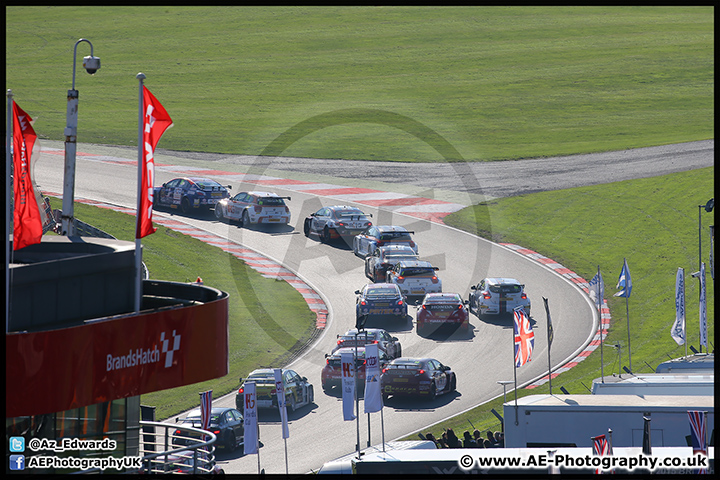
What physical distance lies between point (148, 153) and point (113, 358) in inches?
127

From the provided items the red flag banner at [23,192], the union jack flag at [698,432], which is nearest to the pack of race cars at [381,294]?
the union jack flag at [698,432]

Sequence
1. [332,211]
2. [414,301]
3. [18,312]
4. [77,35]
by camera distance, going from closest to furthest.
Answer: [18,312]
[414,301]
[332,211]
[77,35]

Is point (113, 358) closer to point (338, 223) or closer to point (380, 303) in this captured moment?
point (380, 303)

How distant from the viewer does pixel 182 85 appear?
79750mm

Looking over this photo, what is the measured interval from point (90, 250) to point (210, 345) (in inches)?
90.7

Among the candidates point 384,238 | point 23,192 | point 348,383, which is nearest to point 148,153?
point 23,192

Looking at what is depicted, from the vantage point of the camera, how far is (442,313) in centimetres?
3030

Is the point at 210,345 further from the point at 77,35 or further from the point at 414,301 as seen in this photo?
the point at 77,35

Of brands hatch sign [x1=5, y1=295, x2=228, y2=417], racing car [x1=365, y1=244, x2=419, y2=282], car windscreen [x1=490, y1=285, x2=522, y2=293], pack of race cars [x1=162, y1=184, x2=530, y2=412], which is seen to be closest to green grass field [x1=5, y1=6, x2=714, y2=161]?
pack of race cars [x1=162, y1=184, x2=530, y2=412]

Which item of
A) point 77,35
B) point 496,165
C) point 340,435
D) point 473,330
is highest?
point 77,35

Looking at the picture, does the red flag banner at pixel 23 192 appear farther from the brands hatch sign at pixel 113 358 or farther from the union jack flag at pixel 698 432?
the union jack flag at pixel 698 432

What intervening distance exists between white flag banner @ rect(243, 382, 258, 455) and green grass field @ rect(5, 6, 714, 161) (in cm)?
4035

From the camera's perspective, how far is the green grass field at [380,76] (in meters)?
64.6

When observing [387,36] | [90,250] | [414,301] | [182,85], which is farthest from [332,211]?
[387,36]
